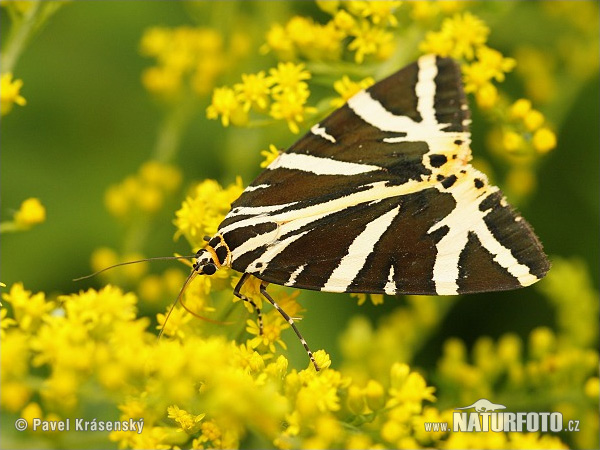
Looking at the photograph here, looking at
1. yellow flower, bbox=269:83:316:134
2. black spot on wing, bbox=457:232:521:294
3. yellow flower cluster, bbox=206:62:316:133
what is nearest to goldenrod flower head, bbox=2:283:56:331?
yellow flower cluster, bbox=206:62:316:133

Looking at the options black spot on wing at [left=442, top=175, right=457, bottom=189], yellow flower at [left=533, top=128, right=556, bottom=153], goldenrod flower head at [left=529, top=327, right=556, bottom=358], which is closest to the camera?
black spot on wing at [left=442, top=175, right=457, bottom=189]

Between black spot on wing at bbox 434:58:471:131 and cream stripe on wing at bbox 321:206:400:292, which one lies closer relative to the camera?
cream stripe on wing at bbox 321:206:400:292

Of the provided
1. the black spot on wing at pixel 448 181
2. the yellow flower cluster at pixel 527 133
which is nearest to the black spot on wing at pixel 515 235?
the black spot on wing at pixel 448 181

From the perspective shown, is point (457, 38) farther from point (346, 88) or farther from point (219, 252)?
point (219, 252)

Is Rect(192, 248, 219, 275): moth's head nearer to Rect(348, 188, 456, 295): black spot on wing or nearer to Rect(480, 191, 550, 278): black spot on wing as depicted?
Rect(348, 188, 456, 295): black spot on wing

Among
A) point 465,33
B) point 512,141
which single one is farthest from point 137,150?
point 512,141

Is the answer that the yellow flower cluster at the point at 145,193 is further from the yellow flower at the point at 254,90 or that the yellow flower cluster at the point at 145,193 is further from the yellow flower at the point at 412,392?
the yellow flower at the point at 412,392
